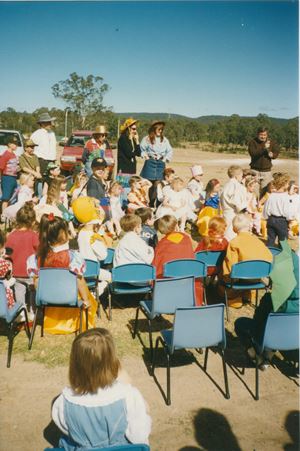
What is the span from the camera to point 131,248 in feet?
17.0

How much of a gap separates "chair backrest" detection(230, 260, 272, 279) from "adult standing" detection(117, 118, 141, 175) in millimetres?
5488

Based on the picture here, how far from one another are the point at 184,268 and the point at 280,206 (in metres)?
Result: 2.94

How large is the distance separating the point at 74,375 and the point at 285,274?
6.63 feet

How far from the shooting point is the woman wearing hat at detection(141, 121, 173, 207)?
30.9ft

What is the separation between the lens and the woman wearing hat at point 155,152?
30.9ft

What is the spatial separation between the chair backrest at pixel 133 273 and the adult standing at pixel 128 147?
17.8 feet

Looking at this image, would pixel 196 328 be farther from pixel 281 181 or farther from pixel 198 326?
pixel 281 181

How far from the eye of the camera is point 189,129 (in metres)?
48.9

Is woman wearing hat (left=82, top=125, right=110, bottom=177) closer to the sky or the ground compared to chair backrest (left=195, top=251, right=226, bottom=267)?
closer to the sky

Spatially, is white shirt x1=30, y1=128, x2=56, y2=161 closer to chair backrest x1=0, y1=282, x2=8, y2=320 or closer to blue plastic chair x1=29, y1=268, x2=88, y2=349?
blue plastic chair x1=29, y1=268, x2=88, y2=349

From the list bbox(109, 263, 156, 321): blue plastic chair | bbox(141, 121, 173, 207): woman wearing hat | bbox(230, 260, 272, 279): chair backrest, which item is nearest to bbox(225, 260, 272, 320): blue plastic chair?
bbox(230, 260, 272, 279): chair backrest

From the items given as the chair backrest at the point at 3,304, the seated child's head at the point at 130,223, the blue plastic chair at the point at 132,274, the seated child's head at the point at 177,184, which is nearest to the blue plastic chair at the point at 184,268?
the blue plastic chair at the point at 132,274

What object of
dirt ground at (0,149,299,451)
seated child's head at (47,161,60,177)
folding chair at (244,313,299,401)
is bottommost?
dirt ground at (0,149,299,451)

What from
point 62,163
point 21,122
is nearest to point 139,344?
point 62,163
